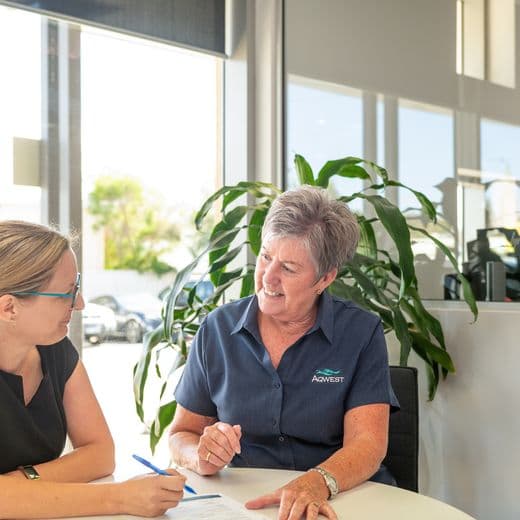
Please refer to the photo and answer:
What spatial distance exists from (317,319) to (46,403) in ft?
2.48

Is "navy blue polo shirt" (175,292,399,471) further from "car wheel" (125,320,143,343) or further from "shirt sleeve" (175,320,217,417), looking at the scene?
"car wheel" (125,320,143,343)

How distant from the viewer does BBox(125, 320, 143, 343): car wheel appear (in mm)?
3789

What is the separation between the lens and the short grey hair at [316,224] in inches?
84.9

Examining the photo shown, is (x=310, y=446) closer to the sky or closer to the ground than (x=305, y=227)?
closer to the ground

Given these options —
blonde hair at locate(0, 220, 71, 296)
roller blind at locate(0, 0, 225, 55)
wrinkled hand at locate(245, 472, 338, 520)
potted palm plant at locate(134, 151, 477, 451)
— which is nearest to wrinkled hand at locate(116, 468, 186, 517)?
wrinkled hand at locate(245, 472, 338, 520)

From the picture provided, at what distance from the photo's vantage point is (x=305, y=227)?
7.07ft

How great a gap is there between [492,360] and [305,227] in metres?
1.23

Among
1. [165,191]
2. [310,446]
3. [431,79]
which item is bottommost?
[310,446]

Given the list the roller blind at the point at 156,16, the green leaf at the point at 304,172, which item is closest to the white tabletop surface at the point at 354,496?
the green leaf at the point at 304,172

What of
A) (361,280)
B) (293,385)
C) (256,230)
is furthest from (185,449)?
(256,230)

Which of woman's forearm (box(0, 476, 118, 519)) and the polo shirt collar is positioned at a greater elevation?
the polo shirt collar

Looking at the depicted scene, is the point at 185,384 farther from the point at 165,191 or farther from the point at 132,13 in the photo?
the point at 132,13

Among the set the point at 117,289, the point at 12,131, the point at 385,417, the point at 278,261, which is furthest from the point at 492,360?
the point at 12,131

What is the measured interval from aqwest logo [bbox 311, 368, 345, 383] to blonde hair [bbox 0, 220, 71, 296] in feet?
2.46
